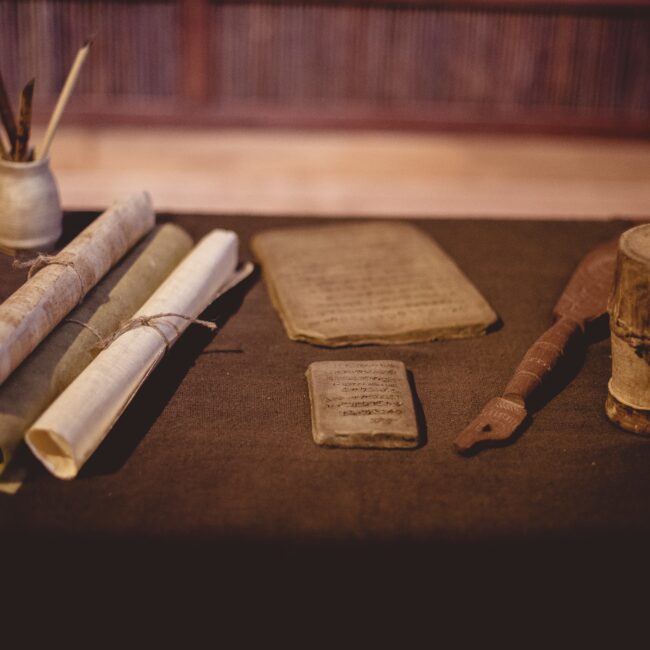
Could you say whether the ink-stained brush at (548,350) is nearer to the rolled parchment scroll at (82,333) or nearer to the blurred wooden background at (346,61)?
the rolled parchment scroll at (82,333)

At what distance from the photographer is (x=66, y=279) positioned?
135 cm

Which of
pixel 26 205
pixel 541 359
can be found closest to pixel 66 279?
pixel 26 205

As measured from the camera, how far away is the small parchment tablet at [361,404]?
122 centimetres

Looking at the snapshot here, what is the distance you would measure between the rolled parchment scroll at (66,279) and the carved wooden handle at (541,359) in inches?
26.5

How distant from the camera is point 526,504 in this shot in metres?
1.13

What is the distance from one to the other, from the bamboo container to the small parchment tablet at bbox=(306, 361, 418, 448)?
0.29 metres

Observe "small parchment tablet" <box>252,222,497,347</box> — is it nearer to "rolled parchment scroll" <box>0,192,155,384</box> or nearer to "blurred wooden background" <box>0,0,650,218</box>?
"rolled parchment scroll" <box>0,192,155,384</box>

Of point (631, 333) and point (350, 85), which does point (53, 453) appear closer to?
point (631, 333)

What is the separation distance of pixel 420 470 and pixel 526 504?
14 centimetres

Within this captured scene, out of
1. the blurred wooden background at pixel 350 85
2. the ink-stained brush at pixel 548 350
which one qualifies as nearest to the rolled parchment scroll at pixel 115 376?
the ink-stained brush at pixel 548 350

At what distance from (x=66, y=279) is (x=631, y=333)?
0.82 meters

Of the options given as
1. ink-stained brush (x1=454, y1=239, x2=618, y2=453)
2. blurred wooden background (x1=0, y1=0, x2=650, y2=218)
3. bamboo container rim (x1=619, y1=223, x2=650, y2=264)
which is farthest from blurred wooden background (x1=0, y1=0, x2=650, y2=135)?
bamboo container rim (x1=619, y1=223, x2=650, y2=264)

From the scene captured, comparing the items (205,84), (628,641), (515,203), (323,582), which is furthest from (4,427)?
(205,84)

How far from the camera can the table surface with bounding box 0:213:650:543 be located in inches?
42.8
